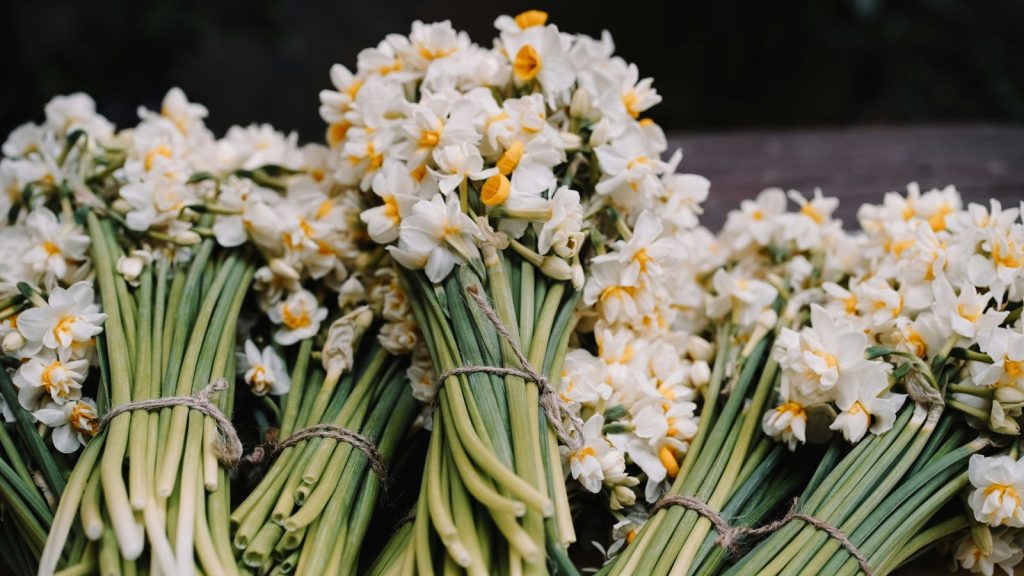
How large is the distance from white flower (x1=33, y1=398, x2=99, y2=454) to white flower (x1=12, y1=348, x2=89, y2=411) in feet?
0.04

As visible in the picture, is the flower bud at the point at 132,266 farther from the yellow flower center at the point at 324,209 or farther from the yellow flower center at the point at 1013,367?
the yellow flower center at the point at 1013,367

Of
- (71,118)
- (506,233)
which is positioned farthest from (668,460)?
(71,118)

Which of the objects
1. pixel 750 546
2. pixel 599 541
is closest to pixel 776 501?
pixel 750 546

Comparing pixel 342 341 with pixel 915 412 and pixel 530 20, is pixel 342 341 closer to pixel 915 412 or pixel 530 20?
pixel 530 20

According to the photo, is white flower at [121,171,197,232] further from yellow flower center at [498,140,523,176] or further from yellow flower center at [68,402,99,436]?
yellow flower center at [498,140,523,176]

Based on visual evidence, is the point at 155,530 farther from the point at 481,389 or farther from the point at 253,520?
the point at 481,389

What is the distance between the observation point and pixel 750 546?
0.92 metres

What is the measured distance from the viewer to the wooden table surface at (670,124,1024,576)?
1799 millimetres

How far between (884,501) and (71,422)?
85cm

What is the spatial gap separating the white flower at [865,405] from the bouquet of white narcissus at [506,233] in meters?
0.17

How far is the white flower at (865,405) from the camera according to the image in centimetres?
89

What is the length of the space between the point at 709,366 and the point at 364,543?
0.50 metres

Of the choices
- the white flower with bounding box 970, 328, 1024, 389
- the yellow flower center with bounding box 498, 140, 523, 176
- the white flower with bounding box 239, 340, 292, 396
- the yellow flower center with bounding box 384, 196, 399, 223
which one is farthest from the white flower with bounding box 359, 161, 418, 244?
the white flower with bounding box 970, 328, 1024, 389

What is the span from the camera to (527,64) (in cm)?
105
